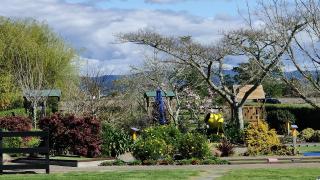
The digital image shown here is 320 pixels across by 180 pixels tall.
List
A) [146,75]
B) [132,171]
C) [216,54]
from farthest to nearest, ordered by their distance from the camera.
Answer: [146,75]
[216,54]
[132,171]

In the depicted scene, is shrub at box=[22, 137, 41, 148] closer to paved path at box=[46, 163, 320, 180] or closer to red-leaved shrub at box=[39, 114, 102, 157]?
red-leaved shrub at box=[39, 114, 102, 157]

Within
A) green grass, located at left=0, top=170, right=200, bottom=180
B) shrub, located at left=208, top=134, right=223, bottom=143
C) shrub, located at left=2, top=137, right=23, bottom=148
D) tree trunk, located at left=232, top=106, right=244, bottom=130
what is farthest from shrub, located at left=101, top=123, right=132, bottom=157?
tree trunk, located at left=232, top=106, right=244, bottom=130

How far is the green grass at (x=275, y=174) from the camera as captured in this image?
15.5 metres

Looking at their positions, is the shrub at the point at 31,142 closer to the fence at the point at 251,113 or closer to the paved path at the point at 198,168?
the paved path at the point at 198,168

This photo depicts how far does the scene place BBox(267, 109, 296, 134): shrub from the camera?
38.8 metres

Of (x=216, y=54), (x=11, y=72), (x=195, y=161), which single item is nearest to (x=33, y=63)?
(x=11, y=72)

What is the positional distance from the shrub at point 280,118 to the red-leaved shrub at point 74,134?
19.4m

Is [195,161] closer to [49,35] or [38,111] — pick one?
[38,111]

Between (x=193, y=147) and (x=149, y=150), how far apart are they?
150cm

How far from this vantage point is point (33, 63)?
1938 inches

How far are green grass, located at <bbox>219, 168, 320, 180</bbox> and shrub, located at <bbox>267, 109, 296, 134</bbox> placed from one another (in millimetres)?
21395

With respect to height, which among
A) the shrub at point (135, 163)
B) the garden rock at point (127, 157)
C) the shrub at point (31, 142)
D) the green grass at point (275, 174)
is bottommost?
the green grass at point (275, 174)

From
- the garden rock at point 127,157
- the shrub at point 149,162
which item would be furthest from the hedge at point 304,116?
the shrub at point 149,162

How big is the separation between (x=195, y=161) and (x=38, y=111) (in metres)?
25.3
